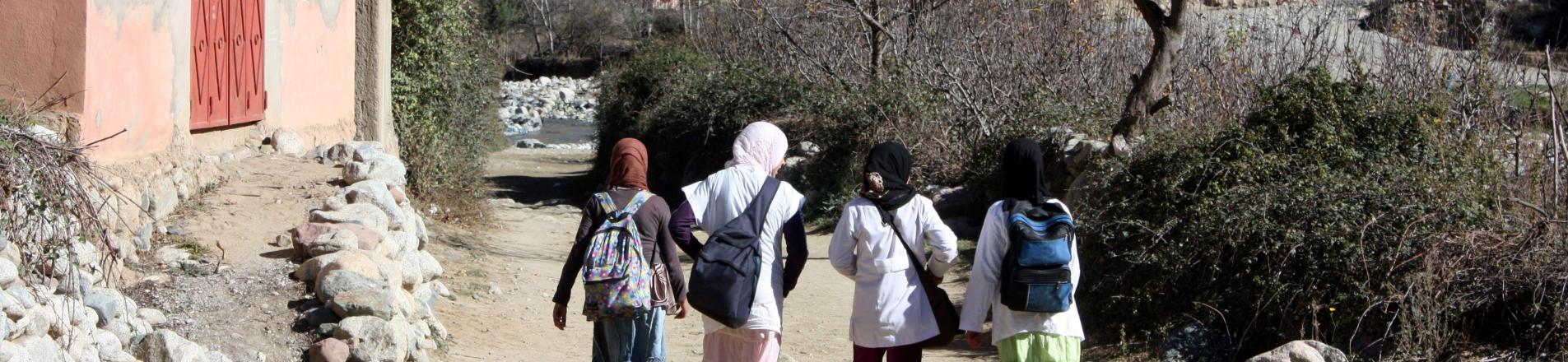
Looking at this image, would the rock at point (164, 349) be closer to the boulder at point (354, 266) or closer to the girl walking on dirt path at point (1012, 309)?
the boulder at point (354, 266)

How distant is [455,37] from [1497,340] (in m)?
10.7

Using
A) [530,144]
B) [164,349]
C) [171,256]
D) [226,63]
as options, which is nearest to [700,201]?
[164,349]

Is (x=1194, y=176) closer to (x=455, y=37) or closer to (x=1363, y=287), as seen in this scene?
(x=1363, y=287)

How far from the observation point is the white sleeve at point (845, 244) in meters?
4.52

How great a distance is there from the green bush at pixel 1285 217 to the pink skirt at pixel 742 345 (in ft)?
10.8

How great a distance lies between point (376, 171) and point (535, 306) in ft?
5.35

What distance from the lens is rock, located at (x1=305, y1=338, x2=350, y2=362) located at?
5492mm

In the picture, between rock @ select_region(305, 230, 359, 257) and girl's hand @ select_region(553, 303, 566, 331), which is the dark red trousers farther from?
rock @ select_region(305, 230, 359, 257)

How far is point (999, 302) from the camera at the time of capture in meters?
4.46

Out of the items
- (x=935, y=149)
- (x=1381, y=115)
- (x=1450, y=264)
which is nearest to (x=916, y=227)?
(x=1450, y=264)

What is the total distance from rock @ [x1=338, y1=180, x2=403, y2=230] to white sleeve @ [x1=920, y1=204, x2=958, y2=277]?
14.5 ft

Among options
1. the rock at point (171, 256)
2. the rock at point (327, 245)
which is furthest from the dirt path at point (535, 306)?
the rock at point (171, 256)

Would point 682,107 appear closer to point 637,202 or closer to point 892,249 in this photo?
point 637,202

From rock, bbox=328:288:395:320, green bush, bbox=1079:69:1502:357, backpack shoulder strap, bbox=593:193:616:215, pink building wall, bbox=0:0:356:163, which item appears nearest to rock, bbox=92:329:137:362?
rock, bbox=328:288:395:320
